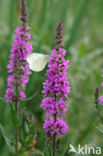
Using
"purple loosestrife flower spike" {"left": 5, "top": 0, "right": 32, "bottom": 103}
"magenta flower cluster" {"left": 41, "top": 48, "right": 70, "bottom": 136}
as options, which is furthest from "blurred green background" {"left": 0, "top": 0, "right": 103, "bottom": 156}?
"magenta flower cluster" {"left": 41, "top": 48, "right": 70, "bottom": 136}

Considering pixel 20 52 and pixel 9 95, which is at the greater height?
pixel 20 52

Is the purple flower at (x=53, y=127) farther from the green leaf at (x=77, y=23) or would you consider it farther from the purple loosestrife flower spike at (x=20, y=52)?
the green leaf at (x=77, y=23)

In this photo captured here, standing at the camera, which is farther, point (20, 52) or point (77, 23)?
point (77, 23)

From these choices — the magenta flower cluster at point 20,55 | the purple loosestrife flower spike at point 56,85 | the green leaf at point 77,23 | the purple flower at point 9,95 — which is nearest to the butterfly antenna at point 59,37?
the purple loosestrife flower spike at point 56,85

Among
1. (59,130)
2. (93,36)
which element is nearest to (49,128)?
(59,130)

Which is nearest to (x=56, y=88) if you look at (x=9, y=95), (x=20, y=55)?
(x=20, y=55)

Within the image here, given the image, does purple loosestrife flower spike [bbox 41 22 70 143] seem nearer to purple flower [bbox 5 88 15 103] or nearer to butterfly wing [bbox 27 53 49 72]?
butterfly wing [bbox 27 53 49 72]

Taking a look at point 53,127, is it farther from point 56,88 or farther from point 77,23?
point 77,23

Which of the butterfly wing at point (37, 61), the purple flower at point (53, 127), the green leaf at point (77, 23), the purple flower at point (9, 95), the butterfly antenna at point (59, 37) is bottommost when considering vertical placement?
the purple flower at point (53, 127)
